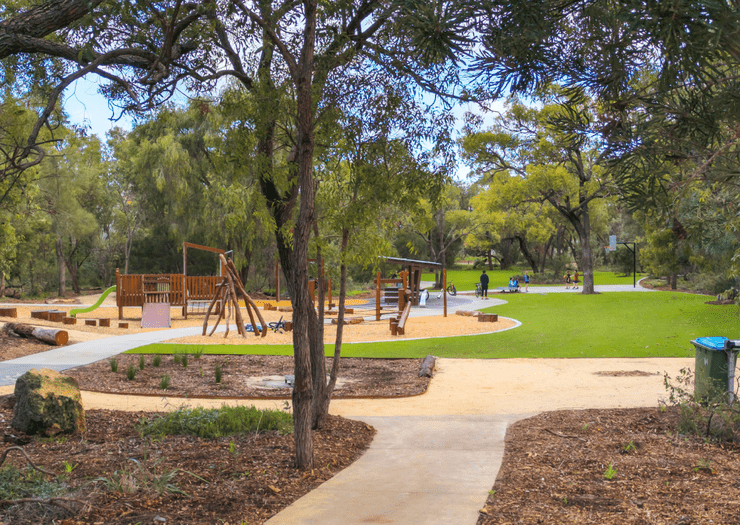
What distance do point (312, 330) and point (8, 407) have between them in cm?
400

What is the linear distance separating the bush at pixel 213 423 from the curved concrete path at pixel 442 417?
1.17 m

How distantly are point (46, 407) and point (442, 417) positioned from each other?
4.49 meters

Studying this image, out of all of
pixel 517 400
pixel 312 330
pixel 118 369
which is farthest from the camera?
pixel 118 369

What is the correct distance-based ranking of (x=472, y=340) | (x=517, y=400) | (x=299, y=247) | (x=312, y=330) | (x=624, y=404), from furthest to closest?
(x=472, y=340) < (x=517, y=400) < (x=624, y=404) < (x=312, y=330) < (x=299, y=247)

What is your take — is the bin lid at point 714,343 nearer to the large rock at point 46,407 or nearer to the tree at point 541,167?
the large rock at point 46,407

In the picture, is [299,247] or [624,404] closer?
[299,247]

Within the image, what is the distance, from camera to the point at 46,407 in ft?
21.4

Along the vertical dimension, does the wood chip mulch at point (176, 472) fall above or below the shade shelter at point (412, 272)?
below

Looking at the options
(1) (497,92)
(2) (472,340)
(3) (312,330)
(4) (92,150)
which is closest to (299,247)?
(3) (312,330)

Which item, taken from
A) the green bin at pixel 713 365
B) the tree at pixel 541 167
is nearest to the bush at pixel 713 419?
the green bin at pixel 713 365

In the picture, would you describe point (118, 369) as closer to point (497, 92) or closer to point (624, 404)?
point (624, 404)

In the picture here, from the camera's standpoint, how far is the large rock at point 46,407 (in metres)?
6.49

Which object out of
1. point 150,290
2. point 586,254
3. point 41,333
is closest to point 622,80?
point 41,333

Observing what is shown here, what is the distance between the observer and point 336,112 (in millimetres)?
6418
